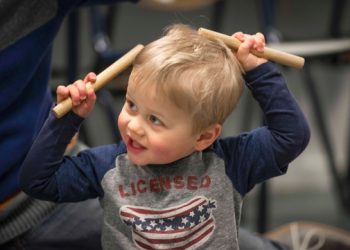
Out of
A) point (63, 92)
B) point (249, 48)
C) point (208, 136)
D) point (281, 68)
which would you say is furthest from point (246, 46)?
point (281, 68)

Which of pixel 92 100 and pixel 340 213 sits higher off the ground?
pixel 92 100

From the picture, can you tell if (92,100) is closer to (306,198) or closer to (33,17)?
(33,17)

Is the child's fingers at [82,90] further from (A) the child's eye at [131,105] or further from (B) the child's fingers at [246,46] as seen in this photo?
(B) the child's fingers at [246,46]

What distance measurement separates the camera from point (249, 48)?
28.9 inches

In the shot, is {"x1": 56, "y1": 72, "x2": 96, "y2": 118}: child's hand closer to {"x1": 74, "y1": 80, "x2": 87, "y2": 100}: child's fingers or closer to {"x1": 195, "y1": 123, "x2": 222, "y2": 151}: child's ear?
{"x1": 74, "y1": 80, "x2": 87, "y2": 100}: child's fingers

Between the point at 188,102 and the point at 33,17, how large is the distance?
323 millimetres

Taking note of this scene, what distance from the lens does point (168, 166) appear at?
753 millimetres

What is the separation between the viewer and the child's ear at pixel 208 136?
0.73 meters

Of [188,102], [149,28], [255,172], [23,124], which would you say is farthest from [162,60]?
[149,28]

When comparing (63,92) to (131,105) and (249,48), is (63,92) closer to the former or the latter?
(131,105)

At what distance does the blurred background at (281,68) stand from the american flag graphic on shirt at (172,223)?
3.31ft

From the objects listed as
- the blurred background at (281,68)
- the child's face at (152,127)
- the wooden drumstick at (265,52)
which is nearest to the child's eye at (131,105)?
the child's face at (152,127)

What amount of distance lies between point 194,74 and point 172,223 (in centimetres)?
19

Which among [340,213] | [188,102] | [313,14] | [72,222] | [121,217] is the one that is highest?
[188,102]
